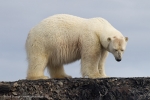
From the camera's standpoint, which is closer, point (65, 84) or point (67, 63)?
point (65, 84)

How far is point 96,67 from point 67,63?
1.05m

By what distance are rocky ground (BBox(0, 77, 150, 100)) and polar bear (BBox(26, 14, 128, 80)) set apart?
1187mm

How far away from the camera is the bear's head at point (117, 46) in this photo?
48.1ft

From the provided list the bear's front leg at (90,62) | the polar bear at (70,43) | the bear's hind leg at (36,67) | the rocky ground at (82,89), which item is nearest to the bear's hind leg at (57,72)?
the polar bear at (70,43)

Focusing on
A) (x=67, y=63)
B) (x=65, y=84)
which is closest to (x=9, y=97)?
(x=65, y=84)

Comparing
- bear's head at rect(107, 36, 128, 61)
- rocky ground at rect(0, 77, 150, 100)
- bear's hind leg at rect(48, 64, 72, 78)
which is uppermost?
bear's head at rect(107, 36, 128, 61)

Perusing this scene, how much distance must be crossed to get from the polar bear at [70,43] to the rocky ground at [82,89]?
119cm

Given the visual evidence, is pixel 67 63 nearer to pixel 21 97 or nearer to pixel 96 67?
pixel 96 67

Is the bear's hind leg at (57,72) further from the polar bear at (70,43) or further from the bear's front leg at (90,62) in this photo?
the bear's front leg at (90,62)

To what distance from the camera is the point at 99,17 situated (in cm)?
1585

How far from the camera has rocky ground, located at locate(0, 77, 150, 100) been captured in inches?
535

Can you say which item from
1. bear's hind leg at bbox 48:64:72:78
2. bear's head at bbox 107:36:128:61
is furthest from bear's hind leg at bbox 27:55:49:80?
bear's head at bbox 107:36:128:61

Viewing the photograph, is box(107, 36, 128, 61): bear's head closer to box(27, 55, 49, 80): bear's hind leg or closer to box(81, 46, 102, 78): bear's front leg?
box(81, 46, 102, 78): bear's front leg

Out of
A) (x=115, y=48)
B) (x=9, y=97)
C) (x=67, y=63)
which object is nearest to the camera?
(x=9, y=97)
